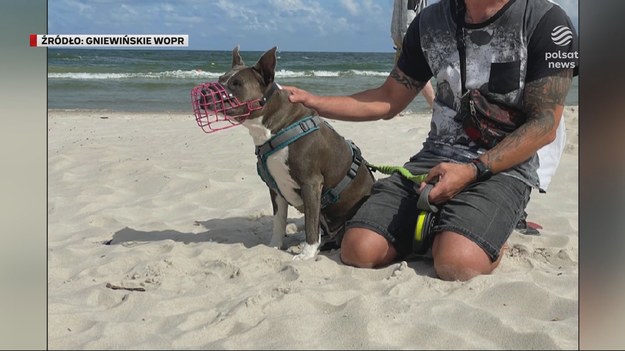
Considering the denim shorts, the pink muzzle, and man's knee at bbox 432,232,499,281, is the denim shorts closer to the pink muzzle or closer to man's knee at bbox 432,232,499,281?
man's knee at bbox 432,232,499,281

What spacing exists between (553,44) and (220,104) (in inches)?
70.9

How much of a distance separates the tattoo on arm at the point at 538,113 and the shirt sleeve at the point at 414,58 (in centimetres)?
78

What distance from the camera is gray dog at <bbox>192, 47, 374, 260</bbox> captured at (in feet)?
12.4

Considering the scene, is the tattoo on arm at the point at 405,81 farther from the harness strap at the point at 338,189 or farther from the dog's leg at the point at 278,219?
the dog's leg at the point at 278,219

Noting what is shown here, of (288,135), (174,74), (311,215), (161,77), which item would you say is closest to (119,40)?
(288,135)

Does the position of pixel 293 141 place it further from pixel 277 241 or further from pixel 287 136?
pixel 277 241

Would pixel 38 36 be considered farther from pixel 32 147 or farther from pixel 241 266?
pixel 241 266

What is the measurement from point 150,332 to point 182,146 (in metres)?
5.31

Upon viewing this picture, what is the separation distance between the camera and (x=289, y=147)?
153 inches

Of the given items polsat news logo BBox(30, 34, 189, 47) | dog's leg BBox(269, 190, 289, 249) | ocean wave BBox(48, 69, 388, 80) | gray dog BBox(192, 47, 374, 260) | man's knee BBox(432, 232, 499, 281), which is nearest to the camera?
polsat news logo BBox(30, 34, 189, 47)

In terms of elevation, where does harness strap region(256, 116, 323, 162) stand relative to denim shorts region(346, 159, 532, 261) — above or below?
above

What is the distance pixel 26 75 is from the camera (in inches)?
73.4

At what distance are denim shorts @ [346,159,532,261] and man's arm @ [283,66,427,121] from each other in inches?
15.7

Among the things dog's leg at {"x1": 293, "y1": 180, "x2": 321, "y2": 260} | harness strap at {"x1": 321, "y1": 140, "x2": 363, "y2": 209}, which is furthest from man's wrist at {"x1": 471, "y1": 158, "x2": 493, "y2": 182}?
dog's leg at {"x1": 293, "y1": 180, "x2": 321, "y2": 260}
